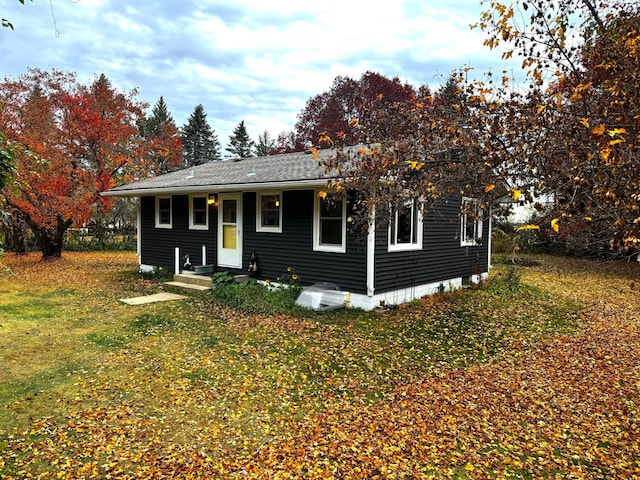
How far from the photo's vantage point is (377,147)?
251 inches

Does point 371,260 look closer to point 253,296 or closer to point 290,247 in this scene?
point 290,247

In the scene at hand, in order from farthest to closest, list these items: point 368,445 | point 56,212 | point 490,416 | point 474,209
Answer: point 56,212 → point 474,209 → point 490,416 → point 368,445

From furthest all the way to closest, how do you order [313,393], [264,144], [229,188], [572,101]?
1. [264,144]
2. [229,188]
3. [313,393]
4. [572,101]

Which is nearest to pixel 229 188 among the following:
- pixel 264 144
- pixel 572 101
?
pixel 572 101

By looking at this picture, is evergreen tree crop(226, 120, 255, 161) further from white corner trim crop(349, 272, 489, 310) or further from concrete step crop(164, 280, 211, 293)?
white corner trim crop(349, 272, 489, 310)

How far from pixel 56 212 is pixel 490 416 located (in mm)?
15492

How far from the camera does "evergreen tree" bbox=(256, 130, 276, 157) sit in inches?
1788

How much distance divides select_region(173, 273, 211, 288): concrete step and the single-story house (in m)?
0.56

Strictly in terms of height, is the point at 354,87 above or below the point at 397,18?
above

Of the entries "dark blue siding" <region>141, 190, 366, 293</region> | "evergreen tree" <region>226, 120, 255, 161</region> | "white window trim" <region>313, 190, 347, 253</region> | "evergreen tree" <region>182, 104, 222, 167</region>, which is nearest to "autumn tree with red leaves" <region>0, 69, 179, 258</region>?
"dark blue siding" <region>141, 190, 366, 293</region>

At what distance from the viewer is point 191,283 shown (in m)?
10.9

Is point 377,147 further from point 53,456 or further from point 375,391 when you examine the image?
point 53,456

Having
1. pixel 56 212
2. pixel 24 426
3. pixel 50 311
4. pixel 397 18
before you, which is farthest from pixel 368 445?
pixel 56 212

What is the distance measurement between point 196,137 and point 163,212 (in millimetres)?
31209
